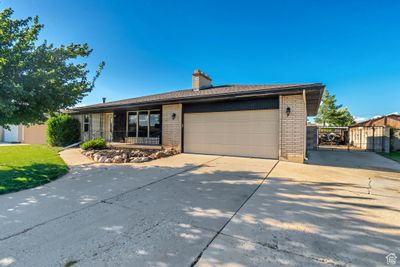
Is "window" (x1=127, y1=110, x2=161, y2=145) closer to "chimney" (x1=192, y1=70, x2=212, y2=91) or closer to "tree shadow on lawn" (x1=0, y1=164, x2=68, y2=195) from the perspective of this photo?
"chimney" (x1=192, y1=70, x2=212, y2=91)

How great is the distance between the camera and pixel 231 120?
908 cm

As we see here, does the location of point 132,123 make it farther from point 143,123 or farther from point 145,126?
point 145,126

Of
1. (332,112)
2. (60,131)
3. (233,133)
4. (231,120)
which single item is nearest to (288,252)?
(233,133)

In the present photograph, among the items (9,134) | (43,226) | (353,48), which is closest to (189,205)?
→ (43,226)

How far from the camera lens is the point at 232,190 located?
415 centimetres

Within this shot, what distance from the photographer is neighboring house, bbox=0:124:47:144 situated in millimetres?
17047

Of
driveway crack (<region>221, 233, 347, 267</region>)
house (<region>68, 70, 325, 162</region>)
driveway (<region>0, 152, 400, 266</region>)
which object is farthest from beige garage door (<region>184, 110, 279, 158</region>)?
driveway crack (<region>221, 233, 347, 267</region>)

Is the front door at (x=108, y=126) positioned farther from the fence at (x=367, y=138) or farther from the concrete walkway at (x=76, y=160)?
the fence at (x=367, y=138)

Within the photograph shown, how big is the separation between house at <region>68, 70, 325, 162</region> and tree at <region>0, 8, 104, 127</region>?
14.2 feet

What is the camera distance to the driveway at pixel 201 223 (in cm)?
195

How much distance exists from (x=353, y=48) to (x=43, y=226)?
50.8 ft

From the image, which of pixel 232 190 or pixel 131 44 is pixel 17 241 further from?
Answer: pixel 131 44

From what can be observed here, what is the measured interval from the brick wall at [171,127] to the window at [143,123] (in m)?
2.02

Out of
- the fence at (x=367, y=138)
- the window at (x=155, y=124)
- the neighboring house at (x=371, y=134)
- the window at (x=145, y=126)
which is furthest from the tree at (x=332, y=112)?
the window at (x=145, y=126)
